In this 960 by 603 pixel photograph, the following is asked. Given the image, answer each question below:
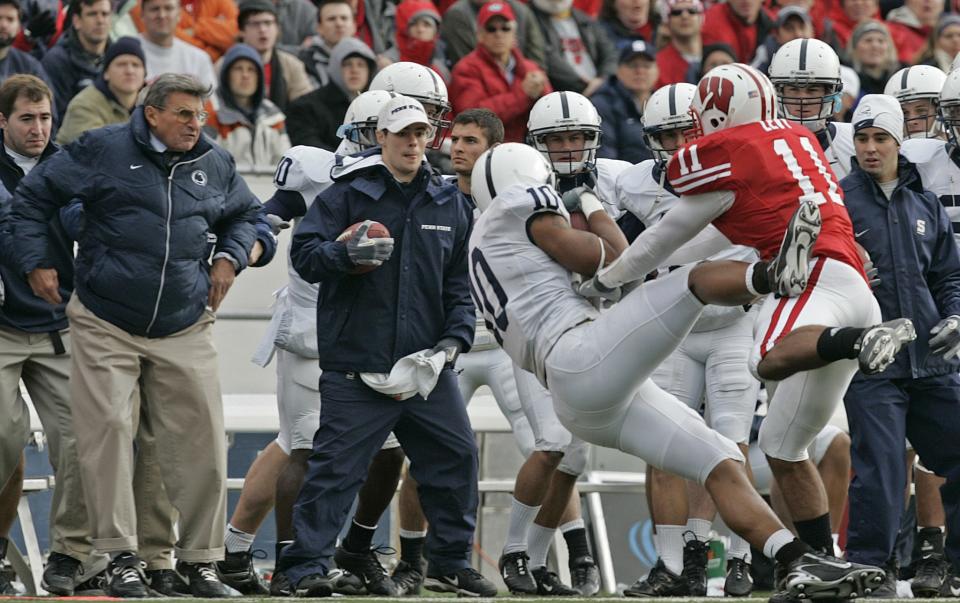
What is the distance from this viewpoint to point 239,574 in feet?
24.8

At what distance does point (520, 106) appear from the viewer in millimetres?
10406

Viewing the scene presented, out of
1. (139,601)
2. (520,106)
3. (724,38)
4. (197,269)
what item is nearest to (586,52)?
(724,38)

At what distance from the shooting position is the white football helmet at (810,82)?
25.4ft

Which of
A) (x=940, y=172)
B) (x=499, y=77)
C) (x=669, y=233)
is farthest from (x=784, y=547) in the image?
(x=499, y=77)

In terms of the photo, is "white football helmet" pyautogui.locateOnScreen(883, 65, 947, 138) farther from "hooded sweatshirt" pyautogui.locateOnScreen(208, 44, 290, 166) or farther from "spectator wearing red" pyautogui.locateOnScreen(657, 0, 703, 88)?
"hooded sweatshirt" pyautogui.locateOnScreen(208, 44, 290, 166)

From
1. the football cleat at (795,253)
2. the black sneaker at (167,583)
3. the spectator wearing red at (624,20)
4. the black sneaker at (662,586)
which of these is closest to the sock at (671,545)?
the black sneaker at (662,586)

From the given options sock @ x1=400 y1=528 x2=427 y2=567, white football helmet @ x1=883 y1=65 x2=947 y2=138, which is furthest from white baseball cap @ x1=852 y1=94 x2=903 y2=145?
sock @ x1=400 y1=528 x2=427 y2=567

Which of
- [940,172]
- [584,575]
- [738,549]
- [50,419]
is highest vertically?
[940,172]

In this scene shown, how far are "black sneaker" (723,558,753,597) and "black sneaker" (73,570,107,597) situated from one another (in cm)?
257

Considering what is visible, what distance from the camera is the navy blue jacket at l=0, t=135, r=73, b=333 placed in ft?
23.7

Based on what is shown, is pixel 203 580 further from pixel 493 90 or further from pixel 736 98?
pixel 493 90

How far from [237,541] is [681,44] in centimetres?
541

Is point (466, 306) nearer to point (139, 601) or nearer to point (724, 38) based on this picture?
point (139, 601)

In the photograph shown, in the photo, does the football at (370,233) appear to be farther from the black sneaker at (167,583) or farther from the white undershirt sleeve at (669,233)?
the black sneaker at (167,583)
